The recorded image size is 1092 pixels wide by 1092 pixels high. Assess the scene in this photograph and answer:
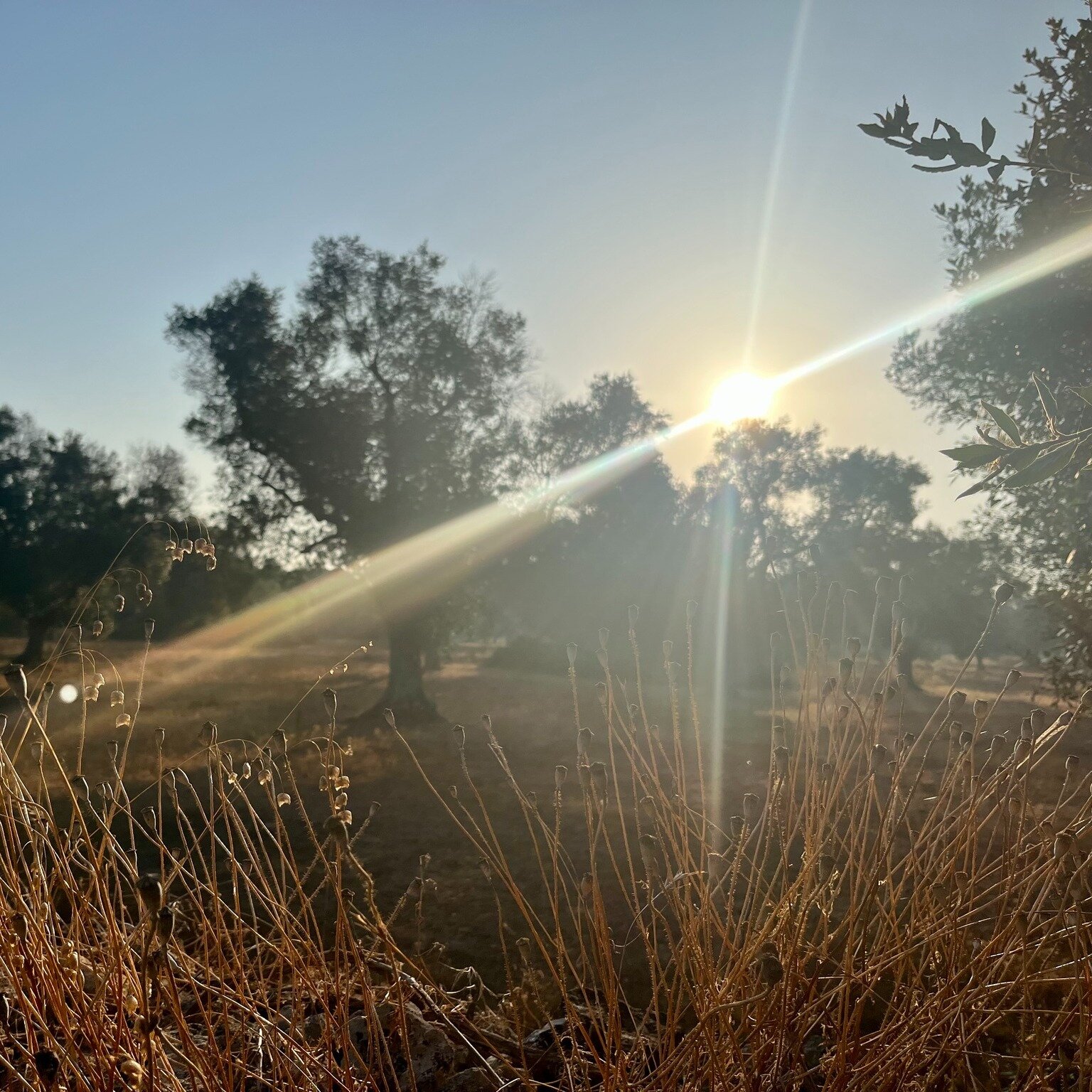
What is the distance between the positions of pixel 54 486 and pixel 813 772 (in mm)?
31983

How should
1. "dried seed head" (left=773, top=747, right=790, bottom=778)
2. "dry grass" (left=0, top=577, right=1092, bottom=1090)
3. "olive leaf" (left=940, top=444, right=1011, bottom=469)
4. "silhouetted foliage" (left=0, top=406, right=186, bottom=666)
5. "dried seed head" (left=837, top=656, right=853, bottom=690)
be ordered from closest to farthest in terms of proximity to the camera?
"dry grass" (left=0, top=577, right=1092, bottom=1090)
"olive leaf" (left=940, top=444, right=1011, bottom=469)
"dried seed head" (left=837, top=656, right=853, bottom=690)
"dried seed head" (left=773, top=747, right=790, bottom=778)
"silhouetted foliage" (left=0, top=406, right=186, bottom=666)

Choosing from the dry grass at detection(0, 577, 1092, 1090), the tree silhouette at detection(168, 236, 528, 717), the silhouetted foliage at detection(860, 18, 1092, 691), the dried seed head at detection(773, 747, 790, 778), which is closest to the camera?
the dry grass at detection(0, 577, 1092, 1090)

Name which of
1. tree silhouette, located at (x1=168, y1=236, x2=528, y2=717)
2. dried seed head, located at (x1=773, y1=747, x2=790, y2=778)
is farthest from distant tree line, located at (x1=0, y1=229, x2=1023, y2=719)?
dried seed head, located at (x1=773, y1=747, x2=790, y2=778)

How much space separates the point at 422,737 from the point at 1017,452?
48.4 feet

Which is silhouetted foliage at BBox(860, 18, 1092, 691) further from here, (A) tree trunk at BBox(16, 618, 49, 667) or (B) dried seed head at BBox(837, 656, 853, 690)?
(A) tree trunk at BBox(16, 618, 49, 667)

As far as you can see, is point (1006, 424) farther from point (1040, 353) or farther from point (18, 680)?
point (1040, 353)

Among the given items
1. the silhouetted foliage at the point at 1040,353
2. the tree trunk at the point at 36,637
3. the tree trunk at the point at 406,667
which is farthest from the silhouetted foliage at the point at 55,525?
the silhouetted foliage at the point at 1040,353

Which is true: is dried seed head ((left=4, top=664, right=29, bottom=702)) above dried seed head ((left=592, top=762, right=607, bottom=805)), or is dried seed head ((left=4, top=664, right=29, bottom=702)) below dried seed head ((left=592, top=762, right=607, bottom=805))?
above

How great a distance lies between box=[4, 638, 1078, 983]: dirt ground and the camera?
265 inches

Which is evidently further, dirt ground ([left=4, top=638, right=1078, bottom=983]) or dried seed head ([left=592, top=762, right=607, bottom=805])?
dirt ground ([left=4, top=638, right=1078, bottom=983])

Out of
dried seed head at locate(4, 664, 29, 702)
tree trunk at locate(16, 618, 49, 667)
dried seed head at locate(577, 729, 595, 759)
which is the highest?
tree trunk at locate(16, 618, 49, 667)

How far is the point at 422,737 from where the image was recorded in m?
15.9

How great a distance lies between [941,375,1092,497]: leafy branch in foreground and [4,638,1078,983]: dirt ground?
1430 millimetres

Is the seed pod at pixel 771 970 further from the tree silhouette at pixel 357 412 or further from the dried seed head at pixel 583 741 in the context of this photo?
the tree silhouette at pixel 357 412
